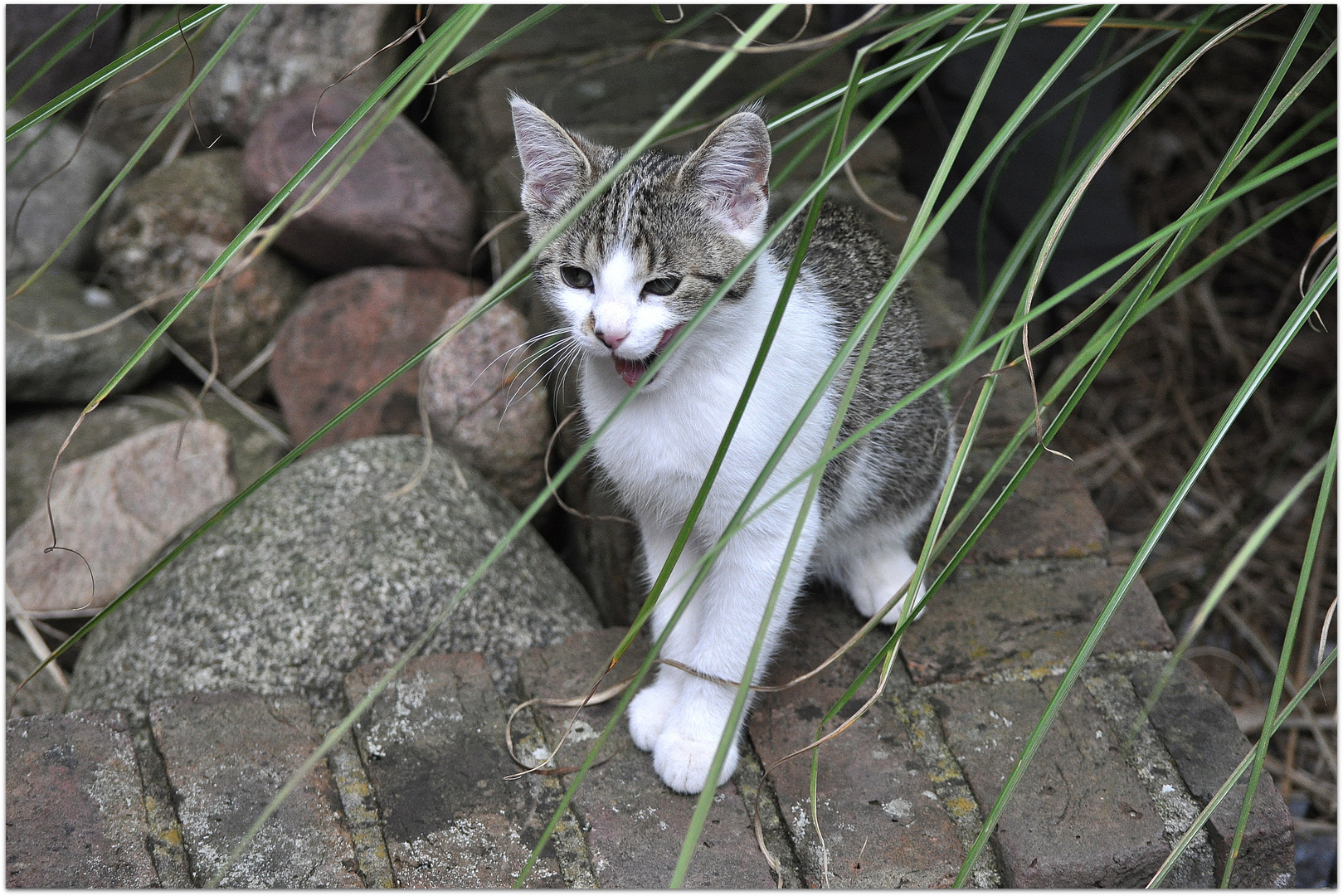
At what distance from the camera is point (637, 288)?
1.32 metres

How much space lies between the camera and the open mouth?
1.32 m

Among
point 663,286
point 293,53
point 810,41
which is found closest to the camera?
point 810,41

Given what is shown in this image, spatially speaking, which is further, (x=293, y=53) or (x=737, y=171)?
(x=293, y=53)

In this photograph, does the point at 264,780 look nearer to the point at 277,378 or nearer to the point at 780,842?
the point at 780,842

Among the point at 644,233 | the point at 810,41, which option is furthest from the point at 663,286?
the point at 810,41

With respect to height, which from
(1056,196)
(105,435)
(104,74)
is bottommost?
(105,435)

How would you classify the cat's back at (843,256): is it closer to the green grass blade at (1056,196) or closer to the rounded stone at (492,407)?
Answer: the green grass blade at (1056,196)

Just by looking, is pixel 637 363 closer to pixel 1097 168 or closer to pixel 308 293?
pixel 1097 168

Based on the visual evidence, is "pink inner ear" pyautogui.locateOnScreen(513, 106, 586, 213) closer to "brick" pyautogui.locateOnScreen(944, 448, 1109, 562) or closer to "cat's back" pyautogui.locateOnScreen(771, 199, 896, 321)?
"cat's back" pyautogui.locateOnScreen(771, 199, 896, 321)

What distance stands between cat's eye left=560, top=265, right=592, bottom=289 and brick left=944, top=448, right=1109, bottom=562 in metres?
0.84

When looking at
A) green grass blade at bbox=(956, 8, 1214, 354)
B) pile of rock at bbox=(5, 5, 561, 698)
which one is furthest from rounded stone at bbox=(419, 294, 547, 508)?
green grass blade at bbox=(956, 8, 1214, 354)

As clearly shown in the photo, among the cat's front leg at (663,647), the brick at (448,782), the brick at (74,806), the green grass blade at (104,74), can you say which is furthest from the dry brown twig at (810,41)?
the brick at (74,806)

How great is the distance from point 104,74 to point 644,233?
64cm

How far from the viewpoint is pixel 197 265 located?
273 centimetres
